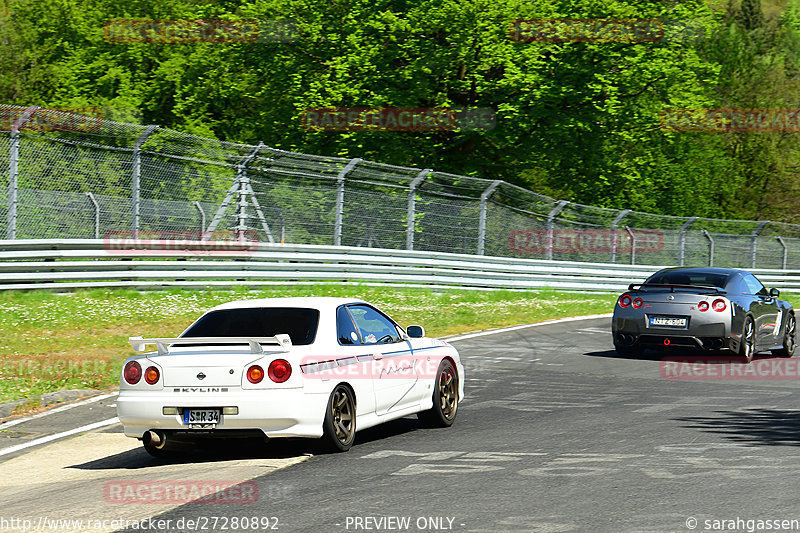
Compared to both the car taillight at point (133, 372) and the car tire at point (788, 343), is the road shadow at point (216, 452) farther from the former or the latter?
the car tire at point (788, 343)

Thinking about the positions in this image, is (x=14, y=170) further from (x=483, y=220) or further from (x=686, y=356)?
(x=483, y=220)

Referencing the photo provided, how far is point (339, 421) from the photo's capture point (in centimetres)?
841

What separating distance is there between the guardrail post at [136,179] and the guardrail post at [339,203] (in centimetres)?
500

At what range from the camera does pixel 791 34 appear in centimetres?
10325

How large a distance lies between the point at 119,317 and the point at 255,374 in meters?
9.98

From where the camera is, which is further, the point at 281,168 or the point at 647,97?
the point at 647,97

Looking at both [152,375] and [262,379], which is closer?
[262,379]

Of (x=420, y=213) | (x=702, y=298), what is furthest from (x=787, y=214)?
(x=702, y=298)

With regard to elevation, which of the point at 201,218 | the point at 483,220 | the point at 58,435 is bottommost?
the point at 58,435

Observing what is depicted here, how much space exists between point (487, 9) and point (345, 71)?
4.90m

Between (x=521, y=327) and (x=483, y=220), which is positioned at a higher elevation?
(x=483, y=220)

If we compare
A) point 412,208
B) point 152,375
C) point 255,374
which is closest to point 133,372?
point 152,375

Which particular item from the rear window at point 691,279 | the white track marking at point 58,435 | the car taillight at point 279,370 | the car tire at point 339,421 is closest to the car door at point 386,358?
the car tire at point 339,421

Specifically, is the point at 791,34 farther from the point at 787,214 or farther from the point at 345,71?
the point at 345,71
